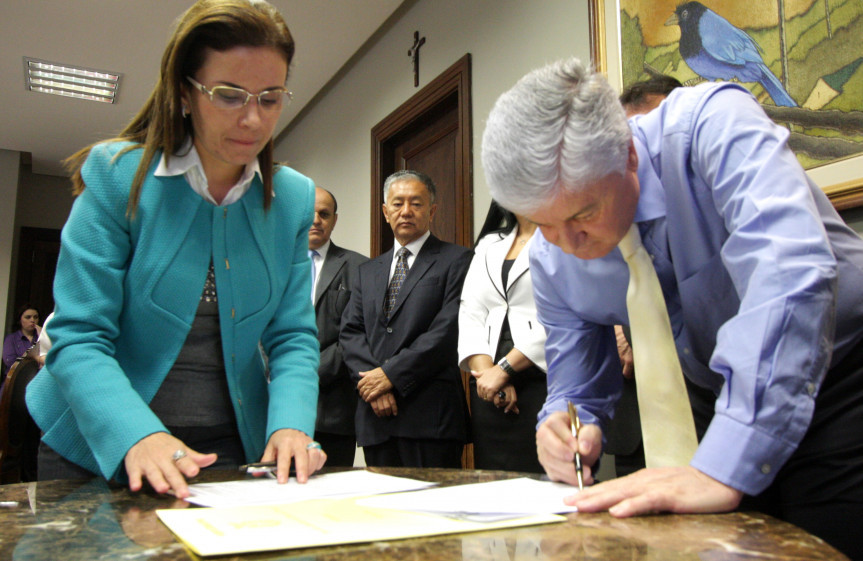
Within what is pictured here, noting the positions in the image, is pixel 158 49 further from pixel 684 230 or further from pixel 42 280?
pixel 684 230

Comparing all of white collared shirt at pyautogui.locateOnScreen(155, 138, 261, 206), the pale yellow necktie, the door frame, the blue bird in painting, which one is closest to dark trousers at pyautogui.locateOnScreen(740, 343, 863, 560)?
the pale yellow necktie

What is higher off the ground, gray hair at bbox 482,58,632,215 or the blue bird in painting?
the blue bird in painting

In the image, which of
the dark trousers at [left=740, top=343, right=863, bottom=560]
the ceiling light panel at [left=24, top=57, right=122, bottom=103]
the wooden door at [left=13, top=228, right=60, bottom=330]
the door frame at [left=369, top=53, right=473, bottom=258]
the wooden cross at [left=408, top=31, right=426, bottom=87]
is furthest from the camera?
the wooden door at [left=13, top=228, right=60, bottom=330]

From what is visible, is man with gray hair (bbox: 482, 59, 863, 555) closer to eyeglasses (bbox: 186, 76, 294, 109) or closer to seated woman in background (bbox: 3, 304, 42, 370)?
eyeglasses (bbox: 186, 76, 294, 109)

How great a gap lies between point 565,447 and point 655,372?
0.17m

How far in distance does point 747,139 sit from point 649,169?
18 cm

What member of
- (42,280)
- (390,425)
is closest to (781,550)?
(390,425)

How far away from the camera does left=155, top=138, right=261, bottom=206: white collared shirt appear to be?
3.62 ft

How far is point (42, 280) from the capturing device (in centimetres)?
795

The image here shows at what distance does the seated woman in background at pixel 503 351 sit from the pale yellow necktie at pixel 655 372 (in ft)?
3.48

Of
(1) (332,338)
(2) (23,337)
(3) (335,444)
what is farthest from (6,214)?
(3) (335,444)

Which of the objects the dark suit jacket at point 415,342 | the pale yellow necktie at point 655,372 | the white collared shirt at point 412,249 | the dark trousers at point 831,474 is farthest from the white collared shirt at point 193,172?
the white collared shirt at point 412,249

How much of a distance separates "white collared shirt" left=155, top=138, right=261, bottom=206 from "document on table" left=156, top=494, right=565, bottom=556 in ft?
1.87

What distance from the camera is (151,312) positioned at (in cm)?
106
